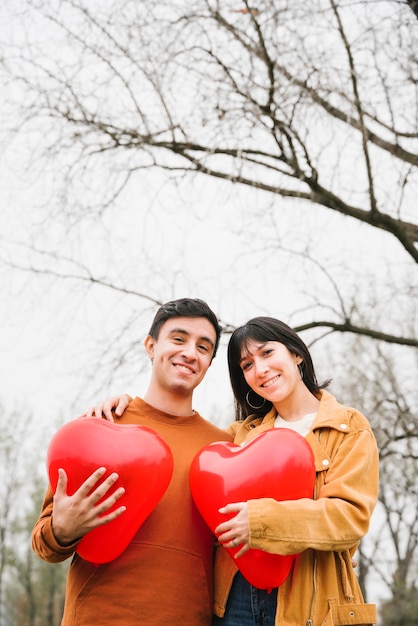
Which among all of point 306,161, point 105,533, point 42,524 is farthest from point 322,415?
point 306,161

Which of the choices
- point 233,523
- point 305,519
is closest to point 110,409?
point 233,523

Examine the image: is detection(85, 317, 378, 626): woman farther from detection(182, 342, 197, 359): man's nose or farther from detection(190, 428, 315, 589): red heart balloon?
detection(182, 342, 197, 359): man's nose

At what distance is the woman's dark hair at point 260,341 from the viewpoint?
249 cm

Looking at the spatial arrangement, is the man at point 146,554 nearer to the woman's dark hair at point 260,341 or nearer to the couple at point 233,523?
the couple at point 233,523

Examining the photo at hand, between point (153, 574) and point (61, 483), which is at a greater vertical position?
point (61, 483)

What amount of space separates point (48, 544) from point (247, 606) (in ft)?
2.24

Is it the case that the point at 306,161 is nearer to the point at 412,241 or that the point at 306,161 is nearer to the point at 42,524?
the point at 412,241

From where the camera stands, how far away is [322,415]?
2.25m

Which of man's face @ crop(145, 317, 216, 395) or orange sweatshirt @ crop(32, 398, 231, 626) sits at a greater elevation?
man's face @ crop(145, 317, 216, 395)

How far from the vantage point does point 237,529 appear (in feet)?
6.15

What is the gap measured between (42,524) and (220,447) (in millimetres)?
655

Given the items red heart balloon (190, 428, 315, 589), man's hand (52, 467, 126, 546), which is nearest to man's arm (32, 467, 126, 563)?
man's hand (52, 467, 126, 546)

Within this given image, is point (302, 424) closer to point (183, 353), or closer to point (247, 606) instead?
point (183, 353)

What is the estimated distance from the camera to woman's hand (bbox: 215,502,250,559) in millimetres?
1868
